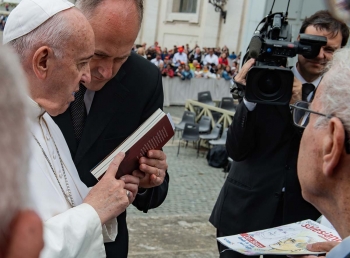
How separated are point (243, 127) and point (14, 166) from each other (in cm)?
197

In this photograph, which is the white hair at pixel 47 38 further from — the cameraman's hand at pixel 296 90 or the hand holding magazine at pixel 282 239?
the cameraman's hand at pixel 296 90

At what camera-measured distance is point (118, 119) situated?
1.98m

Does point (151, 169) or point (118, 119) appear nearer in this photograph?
point (151, 169)

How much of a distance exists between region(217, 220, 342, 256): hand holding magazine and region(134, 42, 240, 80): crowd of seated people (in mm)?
13418

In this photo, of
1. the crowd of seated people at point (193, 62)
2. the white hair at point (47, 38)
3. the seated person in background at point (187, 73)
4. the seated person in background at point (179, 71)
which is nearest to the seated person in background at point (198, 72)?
the crowd of seated people at point (193, 62)

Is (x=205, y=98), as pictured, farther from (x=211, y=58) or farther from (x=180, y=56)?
(x=211, y=58)

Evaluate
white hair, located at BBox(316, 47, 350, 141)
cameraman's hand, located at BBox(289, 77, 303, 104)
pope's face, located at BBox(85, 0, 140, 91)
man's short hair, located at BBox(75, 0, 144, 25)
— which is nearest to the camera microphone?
cameraman's hand, located at BBox(289, 77, 303, 104)

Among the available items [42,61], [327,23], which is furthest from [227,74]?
[42,61]

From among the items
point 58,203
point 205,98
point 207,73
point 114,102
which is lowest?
point 205,98

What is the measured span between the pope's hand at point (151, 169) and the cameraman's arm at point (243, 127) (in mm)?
688

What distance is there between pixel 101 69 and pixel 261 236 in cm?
87

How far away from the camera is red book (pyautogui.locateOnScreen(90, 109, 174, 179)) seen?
1.78 m

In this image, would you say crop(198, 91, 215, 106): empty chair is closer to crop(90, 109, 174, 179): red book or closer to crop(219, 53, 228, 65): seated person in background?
crop(219, 53, 228, 65): seated person in background

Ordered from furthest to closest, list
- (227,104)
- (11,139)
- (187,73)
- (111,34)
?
1. (187,73)
2. (227,104)
3. (111,34)
4. (11,139)
